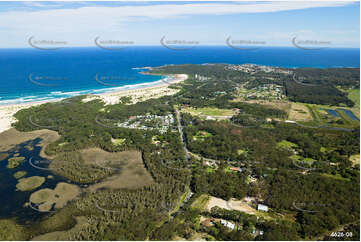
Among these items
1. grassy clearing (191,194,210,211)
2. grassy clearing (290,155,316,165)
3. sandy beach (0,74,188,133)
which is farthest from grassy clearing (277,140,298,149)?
sandy beach (0,74,188,133)

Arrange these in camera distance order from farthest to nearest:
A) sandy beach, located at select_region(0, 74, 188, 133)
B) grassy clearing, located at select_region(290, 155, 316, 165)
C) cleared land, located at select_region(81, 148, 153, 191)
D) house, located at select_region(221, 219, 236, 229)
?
sandy beach, located at select_region(0, 74, 188, 133)
grassy clearing, located at select_region(290, 155, 316, 165)
cleared land, located at select_region(81, 148, 153, 191)
house, located at select_region(221, 219, 236, 229)

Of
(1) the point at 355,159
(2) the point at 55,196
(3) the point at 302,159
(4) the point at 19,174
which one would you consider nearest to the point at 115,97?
A: (4) the point at 19,174

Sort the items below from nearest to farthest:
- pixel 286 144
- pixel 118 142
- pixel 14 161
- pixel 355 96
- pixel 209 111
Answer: pixel 14 161, pixel 286 144, pixel 118 142, pixel 209 111, pixel 355 96

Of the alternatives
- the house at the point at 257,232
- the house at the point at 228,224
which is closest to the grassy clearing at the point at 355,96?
the house at the point at 257,232

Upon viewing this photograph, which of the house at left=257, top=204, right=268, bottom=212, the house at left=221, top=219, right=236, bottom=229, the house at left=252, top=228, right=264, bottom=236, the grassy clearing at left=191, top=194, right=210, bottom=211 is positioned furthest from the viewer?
the grassy clearing at left=191, top=194, right=210, bottom=211

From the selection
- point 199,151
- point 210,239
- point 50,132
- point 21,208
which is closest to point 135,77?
point 50,132

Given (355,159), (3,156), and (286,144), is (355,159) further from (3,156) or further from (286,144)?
(3,156)

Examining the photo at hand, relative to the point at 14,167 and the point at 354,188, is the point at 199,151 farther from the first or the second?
the point at 14,167

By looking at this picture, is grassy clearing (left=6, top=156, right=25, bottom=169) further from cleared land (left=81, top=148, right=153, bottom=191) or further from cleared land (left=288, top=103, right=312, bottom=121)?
cleared land (left=288, top=103, right=312, bottom=121)
